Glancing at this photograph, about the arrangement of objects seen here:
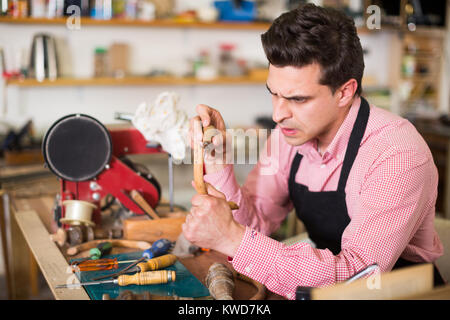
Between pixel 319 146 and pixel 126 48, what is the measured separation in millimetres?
2882

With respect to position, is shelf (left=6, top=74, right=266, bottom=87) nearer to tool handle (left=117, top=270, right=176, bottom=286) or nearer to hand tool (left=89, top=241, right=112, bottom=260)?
hand tool (left=89, top=241, right=112, bottom=260)

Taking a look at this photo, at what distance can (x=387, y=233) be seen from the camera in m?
1.29

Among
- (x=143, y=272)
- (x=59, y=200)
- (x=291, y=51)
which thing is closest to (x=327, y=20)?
(x=291, y=51)

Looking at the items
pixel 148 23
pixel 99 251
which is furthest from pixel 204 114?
pixel 148 23

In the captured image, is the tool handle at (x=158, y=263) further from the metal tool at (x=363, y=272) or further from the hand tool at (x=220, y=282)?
the metal tool at (x=363, y=272)

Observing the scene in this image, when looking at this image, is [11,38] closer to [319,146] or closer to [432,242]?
[319,146]

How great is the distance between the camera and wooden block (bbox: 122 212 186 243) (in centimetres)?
171

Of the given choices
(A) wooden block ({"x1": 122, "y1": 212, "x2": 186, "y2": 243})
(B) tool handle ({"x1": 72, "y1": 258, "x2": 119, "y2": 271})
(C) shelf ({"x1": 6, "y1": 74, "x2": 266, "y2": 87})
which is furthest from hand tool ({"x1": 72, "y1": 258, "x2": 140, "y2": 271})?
(C) shelf ({"x1": 6, "y1": 74, "x2": 266, "y2": 87})

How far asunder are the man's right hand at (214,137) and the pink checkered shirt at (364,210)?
1.2 inches

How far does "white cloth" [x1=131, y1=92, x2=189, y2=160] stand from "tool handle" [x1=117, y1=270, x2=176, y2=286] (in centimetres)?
54

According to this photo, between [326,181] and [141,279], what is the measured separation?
71 cm

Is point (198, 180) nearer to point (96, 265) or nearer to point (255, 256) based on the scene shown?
point (255, 256)

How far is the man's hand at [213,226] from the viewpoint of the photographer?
1.23 meters
